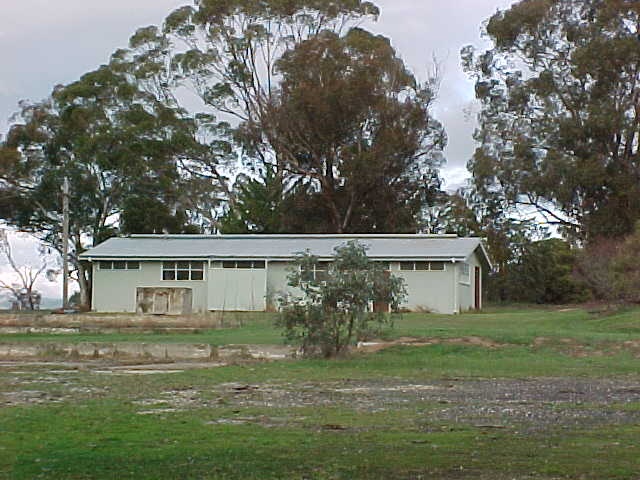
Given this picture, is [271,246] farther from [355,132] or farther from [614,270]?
[614,270]

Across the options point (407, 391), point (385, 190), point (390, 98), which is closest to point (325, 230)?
point (385, 190)

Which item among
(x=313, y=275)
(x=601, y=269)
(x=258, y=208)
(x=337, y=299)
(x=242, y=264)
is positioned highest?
(x=258, y=208)

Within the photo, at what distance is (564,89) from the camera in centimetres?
5934

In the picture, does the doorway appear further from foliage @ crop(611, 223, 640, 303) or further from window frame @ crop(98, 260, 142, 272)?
window frame @ crop(98, 260, 142, 272)

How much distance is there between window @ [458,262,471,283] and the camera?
50.6m

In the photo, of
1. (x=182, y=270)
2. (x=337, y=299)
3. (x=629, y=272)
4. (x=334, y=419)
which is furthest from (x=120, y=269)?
(x=334, y=419)

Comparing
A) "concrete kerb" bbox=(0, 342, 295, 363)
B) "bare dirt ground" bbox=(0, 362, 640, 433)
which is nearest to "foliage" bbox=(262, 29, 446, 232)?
"concrete kerb" bbox=(0, 342, 295, 363)

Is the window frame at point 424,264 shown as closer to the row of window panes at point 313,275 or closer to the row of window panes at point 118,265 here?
the row of window panes at point 118,265

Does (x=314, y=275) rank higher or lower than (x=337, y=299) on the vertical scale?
higher

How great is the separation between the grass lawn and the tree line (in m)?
32.8

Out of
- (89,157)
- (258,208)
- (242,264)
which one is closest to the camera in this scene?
(242,264)

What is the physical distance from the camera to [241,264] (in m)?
52.9

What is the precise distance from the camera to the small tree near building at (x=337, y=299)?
80.5 ft

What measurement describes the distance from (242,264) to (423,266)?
29.0 feet
